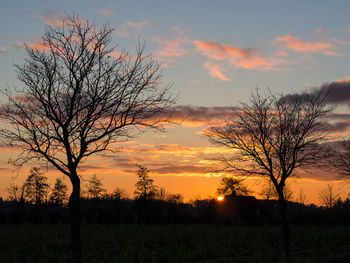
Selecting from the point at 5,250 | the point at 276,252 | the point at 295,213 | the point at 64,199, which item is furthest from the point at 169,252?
the point at 64,199

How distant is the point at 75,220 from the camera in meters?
14.3

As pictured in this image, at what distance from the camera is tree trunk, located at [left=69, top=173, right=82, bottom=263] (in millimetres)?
14094

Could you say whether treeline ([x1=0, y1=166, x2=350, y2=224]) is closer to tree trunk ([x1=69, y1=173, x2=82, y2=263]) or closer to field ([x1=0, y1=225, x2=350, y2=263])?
field ([x1=0, y1=225, x2=350, y2=263])

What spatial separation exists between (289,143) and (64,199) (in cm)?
7858

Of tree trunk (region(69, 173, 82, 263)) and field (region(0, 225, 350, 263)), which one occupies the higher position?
tree trunk (region(69, 173, 82, 263))

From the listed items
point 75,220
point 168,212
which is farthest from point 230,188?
point 75,220

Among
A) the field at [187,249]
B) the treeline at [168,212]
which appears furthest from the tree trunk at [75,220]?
the treeline at [168,212]

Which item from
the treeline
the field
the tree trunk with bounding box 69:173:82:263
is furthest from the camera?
the treeline

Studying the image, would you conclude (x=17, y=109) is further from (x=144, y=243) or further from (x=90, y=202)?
(x=90, y=202)

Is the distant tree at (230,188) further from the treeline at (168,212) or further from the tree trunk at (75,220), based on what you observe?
the tree trunk at (75,220)

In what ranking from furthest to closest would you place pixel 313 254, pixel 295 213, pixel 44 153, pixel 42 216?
pixel 42 216, pixel 295 213, pixel 313 254, pixel 44 153

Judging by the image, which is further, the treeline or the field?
the treeline

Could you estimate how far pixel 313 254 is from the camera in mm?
25594

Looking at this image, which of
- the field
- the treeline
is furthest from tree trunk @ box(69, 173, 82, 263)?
the treeline
